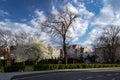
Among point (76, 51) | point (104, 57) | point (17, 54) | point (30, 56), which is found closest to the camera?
point (30, 56)

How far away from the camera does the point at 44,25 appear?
60844 mm

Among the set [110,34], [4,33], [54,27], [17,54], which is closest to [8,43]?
[4,33]

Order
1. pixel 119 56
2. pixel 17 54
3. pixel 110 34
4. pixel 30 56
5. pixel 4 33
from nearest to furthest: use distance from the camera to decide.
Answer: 1. pixel 30 56
2. pixel 17 54
3. pixel 4 33
4. pixel 110 34
5. pixel 119 56

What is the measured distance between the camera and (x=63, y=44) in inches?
2386

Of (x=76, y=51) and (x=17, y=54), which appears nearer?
(x=17, y=54)

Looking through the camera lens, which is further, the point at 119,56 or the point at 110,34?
the point at 119,56

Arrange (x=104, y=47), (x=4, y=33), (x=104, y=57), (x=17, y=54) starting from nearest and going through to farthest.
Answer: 1. (x=17, y=54)
2. (x=4, y=33)
3. (x=104, y=47)
4. (x=104, y=57)

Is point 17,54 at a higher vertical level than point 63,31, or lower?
lower

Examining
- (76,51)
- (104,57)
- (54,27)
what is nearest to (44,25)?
(54,27)

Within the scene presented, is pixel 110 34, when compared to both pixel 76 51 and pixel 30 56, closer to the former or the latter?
pixel 30 56

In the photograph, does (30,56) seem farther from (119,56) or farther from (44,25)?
(119,56)

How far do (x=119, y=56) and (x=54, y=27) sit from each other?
61312 mm

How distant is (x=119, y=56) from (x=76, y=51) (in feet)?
98.9

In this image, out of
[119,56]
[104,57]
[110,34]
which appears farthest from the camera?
[119,56]
